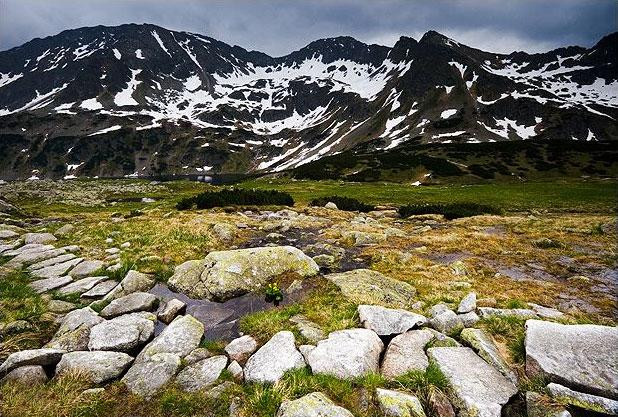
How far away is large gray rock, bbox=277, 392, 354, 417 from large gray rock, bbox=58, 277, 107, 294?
10497 mm

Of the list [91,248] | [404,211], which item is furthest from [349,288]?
[404,211]

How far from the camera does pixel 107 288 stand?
13.1 meters

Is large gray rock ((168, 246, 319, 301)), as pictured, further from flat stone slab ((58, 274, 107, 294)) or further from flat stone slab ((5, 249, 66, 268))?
flat stone slab ((5, 249, 66, 268))

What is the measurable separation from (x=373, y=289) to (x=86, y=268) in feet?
42.1

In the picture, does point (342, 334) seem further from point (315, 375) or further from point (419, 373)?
point (419, 373)

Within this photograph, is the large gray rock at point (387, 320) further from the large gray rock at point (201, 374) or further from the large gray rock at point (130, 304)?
the large gray rock at point (130, 304)

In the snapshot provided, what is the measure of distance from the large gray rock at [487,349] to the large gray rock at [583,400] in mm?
787

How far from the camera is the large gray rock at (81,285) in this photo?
42.0 ft

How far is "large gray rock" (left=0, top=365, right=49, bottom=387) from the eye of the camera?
750cm

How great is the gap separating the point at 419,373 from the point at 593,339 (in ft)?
13.9

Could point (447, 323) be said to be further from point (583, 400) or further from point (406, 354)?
point (583, 400)

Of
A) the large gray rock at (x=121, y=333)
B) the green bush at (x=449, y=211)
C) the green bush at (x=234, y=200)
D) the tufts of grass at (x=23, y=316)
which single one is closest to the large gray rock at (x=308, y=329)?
the large gray rock at (x=121, y=333)

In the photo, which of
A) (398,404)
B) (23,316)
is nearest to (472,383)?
(398,404)

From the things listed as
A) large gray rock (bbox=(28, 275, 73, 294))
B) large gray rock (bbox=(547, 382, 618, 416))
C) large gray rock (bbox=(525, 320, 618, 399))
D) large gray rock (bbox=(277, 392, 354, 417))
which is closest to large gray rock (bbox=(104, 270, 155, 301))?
large gray rock (bbox=(28, 275, 73, 294))
